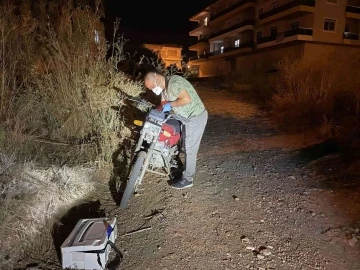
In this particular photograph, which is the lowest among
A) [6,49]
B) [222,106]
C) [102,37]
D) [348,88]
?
[222,106]

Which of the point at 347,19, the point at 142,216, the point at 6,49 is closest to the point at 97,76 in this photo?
the point at 6,49

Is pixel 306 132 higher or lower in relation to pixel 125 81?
lower

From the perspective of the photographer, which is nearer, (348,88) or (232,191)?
(232,191)

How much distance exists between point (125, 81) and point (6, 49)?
7.30ft

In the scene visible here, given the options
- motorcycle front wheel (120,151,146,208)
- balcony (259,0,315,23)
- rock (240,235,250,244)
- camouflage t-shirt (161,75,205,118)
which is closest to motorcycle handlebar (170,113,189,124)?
camouflage t-shirt (161,75,205,118)

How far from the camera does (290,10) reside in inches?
909

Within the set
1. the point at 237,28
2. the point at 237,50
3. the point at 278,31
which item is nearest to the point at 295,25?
the point at 278,31

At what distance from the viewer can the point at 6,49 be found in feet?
13.9

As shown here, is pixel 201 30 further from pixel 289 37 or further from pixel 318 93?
pixel 318 93

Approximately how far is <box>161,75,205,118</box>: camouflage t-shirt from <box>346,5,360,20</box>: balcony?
26700 mm

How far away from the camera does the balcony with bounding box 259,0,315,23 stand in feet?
73.5

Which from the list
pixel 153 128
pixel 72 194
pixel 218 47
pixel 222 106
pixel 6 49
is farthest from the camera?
pixel 218 47

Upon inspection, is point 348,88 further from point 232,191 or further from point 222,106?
point 232,191

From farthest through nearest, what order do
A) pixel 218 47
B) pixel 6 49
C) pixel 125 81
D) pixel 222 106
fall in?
pixel 218 47
pixel 222 106
pixel 125 81
pixel 6 49
